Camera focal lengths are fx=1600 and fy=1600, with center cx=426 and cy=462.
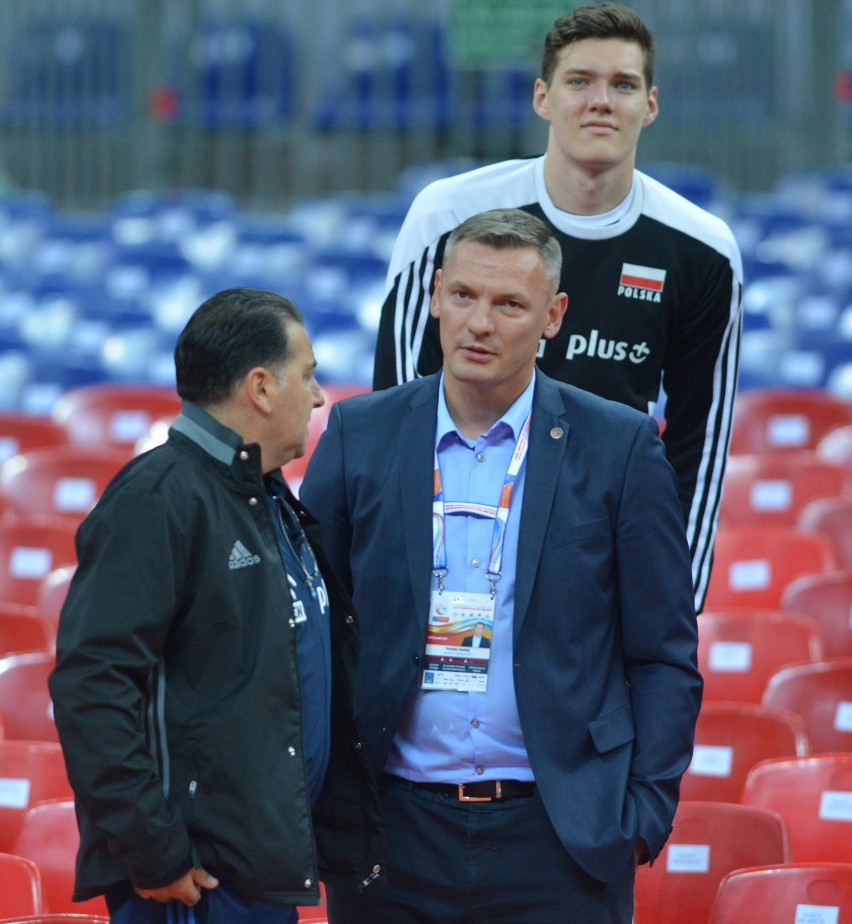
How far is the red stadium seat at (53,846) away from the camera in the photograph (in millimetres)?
3047

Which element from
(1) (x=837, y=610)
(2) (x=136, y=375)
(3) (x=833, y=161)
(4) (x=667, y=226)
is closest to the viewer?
(4) (x=667, y=226)

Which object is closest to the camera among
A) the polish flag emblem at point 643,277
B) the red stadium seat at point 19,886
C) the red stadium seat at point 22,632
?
the red stadium seat at point 19,886

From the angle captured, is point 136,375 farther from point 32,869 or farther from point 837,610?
point 32,869

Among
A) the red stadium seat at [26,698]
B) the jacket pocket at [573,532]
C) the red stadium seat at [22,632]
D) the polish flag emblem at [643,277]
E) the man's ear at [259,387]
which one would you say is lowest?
the red stadium seat at [26,698]

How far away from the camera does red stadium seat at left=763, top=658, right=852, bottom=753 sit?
151 inches

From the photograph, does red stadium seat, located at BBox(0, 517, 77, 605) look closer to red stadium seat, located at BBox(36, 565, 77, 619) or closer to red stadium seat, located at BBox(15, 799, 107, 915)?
red stadium seat, located at BBox(36, 565, 77, 619)

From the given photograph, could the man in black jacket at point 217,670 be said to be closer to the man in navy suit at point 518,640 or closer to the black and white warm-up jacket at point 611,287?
the man in navy suit at point 518,640

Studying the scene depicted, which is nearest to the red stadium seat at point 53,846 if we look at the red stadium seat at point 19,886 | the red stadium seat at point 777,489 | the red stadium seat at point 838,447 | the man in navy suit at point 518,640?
the red stadium seat at point 19,886

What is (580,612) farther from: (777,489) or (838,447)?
(838,447)

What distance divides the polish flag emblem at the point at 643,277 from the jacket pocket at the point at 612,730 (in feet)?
3.10

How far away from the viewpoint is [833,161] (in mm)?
12523

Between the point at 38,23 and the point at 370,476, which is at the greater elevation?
the point at 38,23

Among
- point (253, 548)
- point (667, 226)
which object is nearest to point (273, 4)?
point (667, 226)

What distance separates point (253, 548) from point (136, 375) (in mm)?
5415
